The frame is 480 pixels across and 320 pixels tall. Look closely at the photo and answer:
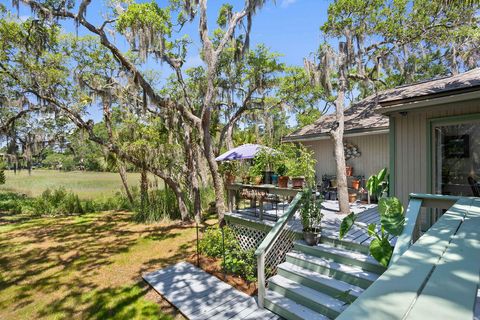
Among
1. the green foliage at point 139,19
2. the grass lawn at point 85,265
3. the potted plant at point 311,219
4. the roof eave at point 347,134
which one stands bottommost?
the grass lawn at point 85,265

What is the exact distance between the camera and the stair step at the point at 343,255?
4023 mm

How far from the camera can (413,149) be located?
215 inches

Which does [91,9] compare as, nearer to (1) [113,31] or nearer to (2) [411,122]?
(1) [113,31]

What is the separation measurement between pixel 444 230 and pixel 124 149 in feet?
34.4

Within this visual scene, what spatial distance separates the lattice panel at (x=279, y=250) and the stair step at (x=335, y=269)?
0.35 meters

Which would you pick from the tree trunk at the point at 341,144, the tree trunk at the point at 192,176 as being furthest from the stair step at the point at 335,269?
the tree trunk at the point at 192,176

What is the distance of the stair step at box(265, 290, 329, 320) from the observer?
3791 millimetres

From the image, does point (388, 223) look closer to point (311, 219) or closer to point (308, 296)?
point (308, 296)

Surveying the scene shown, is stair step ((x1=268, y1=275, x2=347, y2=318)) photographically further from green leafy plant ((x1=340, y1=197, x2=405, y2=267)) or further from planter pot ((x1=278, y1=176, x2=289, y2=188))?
planter pot ((x1=278, y1=176, x2=289, y2=188))

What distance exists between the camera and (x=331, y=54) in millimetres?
8008

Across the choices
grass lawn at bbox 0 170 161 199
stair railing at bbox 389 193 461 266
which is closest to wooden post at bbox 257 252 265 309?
stair railing at bbox 389 193 461 266

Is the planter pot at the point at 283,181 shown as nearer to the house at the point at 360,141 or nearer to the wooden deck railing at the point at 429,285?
the house at the point at 360,141

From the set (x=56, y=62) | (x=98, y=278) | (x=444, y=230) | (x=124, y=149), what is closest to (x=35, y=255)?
(x=98, y=278)

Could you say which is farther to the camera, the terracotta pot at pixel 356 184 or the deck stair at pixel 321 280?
the terracotta pot at pixel 356 184
